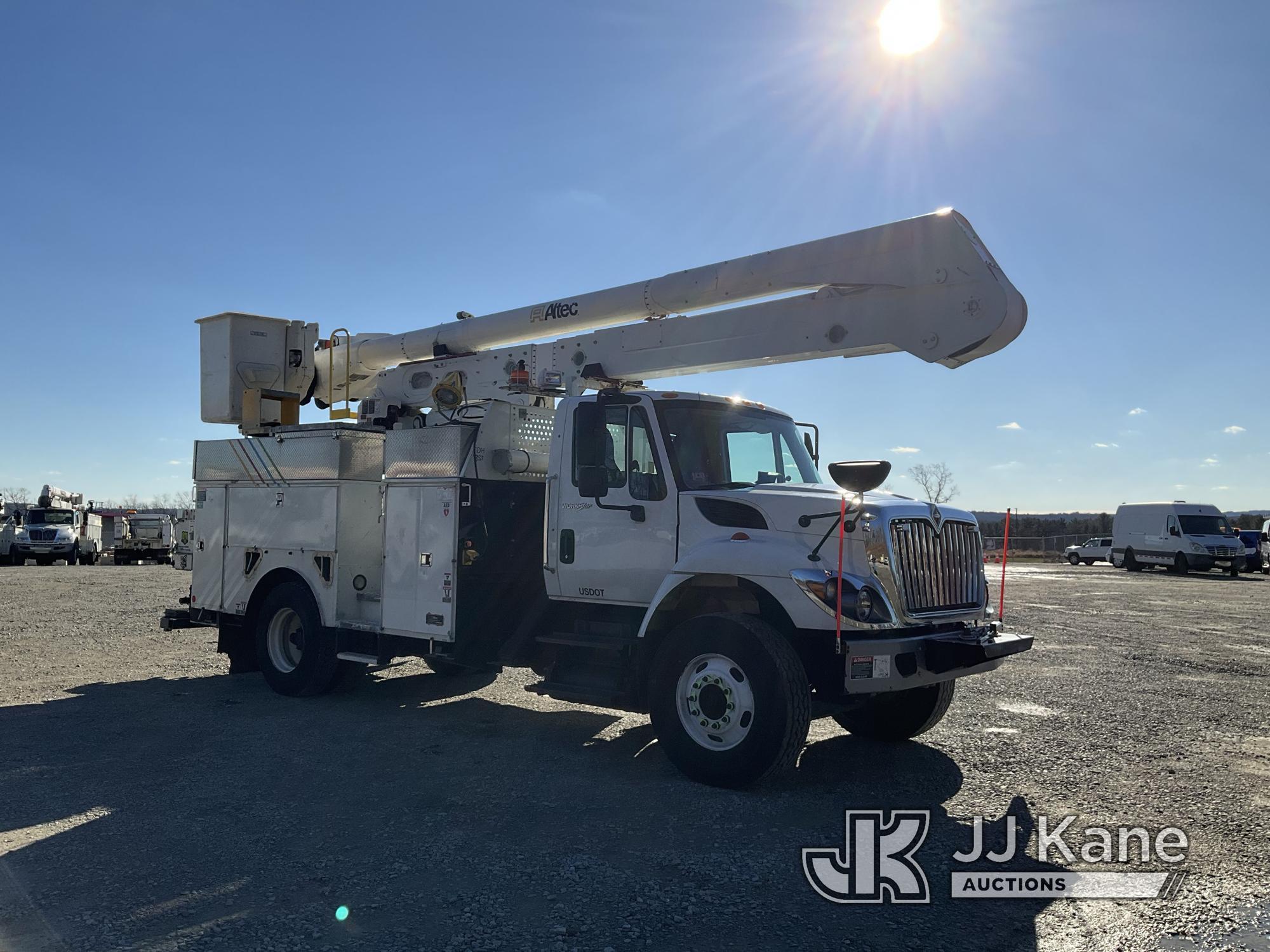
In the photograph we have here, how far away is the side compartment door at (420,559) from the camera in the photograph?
803 cm

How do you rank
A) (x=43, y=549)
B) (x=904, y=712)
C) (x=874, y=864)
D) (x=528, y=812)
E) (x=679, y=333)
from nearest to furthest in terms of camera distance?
(x=874, y=864)
(x=528, y=812)
(x=904, y=712)
(x=679, y=333)
(x=43, y=549)

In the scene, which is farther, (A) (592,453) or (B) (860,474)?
(A) (592,453)

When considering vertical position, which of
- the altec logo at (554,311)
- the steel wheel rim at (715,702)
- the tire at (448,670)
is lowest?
the tire at (448,670)

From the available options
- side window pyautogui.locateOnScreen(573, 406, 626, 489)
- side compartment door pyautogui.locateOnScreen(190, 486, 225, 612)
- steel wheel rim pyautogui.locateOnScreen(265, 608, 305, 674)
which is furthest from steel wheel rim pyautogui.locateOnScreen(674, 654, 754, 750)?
side compartment door pyautogui.locateOnScreen(190, 486, 225, 612)

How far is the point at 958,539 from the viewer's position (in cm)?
687

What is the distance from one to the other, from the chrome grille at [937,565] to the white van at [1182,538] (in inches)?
1241

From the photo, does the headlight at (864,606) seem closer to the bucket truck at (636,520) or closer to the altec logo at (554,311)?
the bucket truck at (636,520)

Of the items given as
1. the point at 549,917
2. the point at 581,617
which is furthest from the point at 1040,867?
the point at 581,617

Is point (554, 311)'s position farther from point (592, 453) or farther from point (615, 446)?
point (592, 453)

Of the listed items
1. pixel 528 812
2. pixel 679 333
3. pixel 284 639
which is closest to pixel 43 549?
pixel 284 639

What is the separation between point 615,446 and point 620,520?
0.58 meters

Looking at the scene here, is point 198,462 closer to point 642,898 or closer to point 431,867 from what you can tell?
point 431,867

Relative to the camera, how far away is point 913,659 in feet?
19.9

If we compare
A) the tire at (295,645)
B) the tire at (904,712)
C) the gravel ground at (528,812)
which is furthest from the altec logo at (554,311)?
the tire at (904,712)
